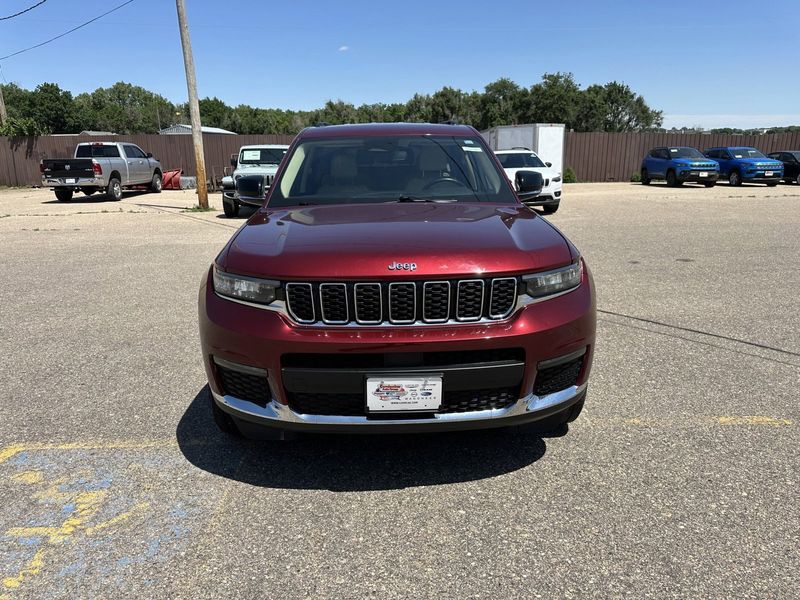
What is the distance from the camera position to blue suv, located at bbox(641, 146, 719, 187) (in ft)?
77.5

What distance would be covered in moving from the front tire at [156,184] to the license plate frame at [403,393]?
75.9 ft

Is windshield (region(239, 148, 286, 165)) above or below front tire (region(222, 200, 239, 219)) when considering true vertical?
above

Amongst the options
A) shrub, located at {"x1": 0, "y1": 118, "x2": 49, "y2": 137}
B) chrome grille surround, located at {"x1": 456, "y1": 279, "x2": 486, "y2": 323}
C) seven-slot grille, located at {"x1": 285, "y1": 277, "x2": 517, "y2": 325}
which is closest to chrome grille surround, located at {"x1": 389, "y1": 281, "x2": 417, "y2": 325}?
seven-slot grille, located at {"x1": 285, "y1": 277, "x2": 517, "y2": 325}

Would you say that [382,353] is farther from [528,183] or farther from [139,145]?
[139,145]

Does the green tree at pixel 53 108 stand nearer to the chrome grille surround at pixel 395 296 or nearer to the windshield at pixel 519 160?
the windshield at pixel 519 160

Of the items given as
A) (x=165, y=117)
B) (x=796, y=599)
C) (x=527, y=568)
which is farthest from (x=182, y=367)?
(x=165, y=117)

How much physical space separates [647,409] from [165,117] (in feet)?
468

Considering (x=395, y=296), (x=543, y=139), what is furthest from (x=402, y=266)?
(x=543, y=139)

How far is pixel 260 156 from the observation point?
16.0 m

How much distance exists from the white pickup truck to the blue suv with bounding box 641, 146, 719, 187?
67.6 feet

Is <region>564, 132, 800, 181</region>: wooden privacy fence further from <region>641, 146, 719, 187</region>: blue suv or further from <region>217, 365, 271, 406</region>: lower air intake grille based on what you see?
<region>217, 365, 271, 406</region>: lower air intake grille

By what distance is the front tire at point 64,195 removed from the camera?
779 inches

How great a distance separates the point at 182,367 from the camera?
4.45 meters

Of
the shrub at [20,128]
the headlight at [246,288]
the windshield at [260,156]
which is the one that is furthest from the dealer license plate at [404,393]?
the shrub at [20,128]
